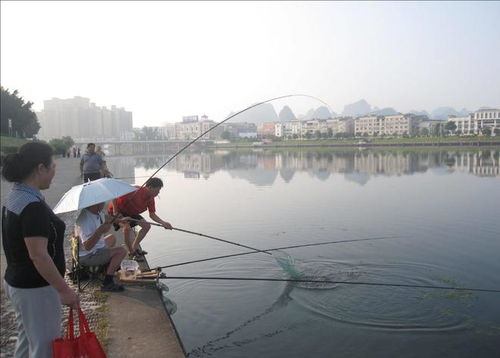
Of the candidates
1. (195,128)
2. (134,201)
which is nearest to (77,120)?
(195,128)

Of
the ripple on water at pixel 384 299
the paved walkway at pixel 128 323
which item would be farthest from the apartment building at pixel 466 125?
the paved walkway at pixel 128 323

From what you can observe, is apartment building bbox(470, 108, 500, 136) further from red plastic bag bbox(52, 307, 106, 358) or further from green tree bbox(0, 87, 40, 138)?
red plastic bag bbox(52, 307, 106, 358)

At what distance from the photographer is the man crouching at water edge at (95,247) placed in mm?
5035

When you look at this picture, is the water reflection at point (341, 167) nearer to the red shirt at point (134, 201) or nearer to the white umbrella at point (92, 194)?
the red shirt at point (134, 201)

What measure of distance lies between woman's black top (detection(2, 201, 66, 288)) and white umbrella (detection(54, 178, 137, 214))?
1809mm

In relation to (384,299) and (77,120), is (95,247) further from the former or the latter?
(77,120)

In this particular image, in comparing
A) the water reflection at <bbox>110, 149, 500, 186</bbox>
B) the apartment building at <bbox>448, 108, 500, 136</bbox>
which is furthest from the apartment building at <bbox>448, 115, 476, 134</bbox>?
the water reflection at <bbox>110, 149, 500, 186</bbox>

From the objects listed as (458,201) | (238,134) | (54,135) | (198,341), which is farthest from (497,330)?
(54,135)

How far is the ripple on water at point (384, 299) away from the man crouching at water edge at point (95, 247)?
→ 251cm

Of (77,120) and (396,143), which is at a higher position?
(77,120)

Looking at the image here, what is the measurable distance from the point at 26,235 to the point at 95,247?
290cm

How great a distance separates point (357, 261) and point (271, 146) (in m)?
108

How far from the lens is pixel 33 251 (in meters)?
2.52

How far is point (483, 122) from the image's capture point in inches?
4850
